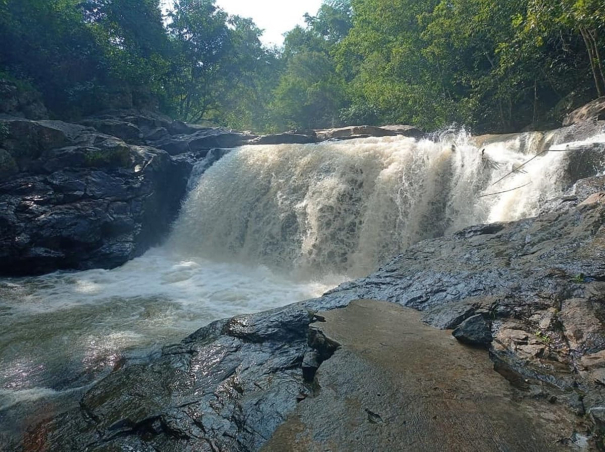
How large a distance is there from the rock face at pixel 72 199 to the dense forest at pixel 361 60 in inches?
137

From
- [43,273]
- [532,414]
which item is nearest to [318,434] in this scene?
[532,414]

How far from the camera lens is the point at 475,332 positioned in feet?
10.6

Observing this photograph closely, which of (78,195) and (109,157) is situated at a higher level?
(109,157)

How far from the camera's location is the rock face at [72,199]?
365 inches

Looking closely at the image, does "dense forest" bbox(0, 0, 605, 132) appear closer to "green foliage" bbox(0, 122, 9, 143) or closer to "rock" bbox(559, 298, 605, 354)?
"green foliage" bbox(0, 122, 9, 143)

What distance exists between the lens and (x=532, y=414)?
230 centimetres

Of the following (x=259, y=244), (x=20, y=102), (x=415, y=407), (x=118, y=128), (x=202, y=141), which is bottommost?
(x=259, y=244)

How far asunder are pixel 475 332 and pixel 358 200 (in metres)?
6.69

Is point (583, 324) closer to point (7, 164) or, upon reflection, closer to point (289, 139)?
point (7, 164)

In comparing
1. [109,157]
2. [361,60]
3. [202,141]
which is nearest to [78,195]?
[109,157]

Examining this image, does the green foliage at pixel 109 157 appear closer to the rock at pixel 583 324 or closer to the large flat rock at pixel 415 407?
the large flat rock at pixel 415 407

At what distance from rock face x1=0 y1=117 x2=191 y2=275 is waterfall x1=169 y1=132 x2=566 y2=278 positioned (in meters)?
1.78

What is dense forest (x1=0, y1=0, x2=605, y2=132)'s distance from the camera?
37.3 feet

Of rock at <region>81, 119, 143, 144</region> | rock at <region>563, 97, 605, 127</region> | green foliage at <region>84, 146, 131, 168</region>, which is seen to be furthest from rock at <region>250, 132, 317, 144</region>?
rock at <region>563, 97, 605, 127</region>
